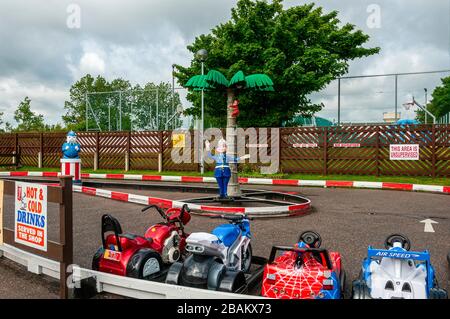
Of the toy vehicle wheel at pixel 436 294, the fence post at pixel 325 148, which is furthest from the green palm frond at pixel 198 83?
the fence post at pixel 325 148

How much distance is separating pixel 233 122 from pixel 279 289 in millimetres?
6030

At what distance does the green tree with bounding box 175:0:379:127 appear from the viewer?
1967 centimetres

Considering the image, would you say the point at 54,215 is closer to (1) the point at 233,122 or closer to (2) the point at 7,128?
(1) the point at 233,122

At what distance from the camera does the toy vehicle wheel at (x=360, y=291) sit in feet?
9.88

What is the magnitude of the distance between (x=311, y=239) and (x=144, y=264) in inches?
69.7

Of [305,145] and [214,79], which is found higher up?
[214,79]

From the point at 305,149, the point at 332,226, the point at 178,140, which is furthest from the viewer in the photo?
the point at 178,140

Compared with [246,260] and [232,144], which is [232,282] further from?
[232,144]

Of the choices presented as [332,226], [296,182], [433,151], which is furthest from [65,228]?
[433,151]

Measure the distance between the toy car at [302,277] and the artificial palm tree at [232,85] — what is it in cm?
548

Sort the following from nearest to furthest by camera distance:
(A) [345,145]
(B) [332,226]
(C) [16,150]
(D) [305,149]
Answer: (B) [332,226] → (A) [345,145] → (D) [305,149] → (C) [16,150]

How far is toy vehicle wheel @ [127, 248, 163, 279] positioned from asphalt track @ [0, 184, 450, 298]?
2.54 feet

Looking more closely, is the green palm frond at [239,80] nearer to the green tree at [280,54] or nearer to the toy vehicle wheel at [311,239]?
the toy vehicle wheel at [311,239]

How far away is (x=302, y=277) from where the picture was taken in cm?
323
